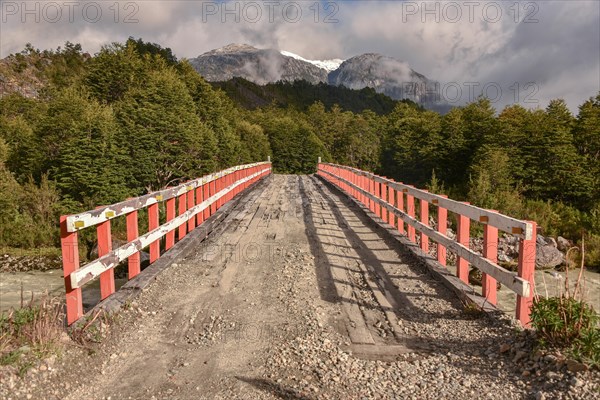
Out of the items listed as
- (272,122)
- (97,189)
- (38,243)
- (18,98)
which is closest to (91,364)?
(38,243)

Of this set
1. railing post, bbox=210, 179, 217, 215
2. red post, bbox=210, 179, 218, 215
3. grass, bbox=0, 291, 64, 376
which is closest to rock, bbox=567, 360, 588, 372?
grass, bbox=0, 291, 64, 376

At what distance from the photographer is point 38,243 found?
17812mm

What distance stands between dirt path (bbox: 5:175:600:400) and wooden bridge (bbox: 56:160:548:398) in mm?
16

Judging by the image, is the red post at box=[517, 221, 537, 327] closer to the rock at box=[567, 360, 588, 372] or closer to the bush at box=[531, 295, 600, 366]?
the bush at box=[531, 295, 600, 366]

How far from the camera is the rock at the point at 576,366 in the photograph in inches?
120

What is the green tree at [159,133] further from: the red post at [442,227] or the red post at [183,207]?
the red post at [442,227]

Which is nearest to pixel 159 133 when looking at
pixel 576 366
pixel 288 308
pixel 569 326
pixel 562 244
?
pixel 562 244

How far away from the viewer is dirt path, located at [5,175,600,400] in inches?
128

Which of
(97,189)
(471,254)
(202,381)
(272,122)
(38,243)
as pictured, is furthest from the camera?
(272,122)

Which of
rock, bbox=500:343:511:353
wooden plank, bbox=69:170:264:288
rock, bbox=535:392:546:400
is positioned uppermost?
wooden plank, bbox=69:170:264:288

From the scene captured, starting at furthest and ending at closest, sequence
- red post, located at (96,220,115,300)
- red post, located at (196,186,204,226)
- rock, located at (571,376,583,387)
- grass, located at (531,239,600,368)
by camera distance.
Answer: red post, located at (196,186,204,226) < red post, located at (96,220,115,300) < grass, located at (531,239,600,368) < rock, located at (571,376,583,387)

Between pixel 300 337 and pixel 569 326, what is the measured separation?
2277 millimetres

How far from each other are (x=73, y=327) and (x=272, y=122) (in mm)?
98380

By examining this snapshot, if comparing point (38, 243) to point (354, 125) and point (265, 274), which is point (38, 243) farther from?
point (354, 125)
